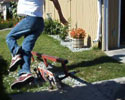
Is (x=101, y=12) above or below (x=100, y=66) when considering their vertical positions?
above

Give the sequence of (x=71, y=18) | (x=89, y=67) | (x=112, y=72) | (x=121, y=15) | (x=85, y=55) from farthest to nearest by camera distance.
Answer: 1. (x=71, y=18)
2. (x=121, y=15)
3. (x=85, y=55)
4. (x=89, y=67)
5. (x=112, y=72)

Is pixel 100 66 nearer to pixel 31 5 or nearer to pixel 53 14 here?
pixel 31 5

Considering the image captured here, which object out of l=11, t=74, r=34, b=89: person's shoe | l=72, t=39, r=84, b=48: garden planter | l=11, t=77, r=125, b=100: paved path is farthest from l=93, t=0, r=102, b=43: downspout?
l=11, t=74, r=34, b=89: person's shoe

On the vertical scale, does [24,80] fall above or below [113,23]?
below

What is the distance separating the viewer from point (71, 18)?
1155 cm

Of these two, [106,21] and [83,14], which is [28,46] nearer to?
[106,21]

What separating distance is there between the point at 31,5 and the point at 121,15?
4.22 meters

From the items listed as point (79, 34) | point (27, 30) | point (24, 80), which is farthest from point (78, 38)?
point (24, 80)

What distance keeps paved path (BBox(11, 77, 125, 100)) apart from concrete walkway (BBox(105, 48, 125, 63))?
1981mm

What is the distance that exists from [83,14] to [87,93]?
5.01 meters

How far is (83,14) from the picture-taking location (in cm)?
995

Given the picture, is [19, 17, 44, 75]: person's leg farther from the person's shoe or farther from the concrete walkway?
the concrete walkway

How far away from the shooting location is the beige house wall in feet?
29.6

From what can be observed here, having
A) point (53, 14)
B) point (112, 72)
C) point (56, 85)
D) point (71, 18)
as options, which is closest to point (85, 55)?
point (112, 72)
